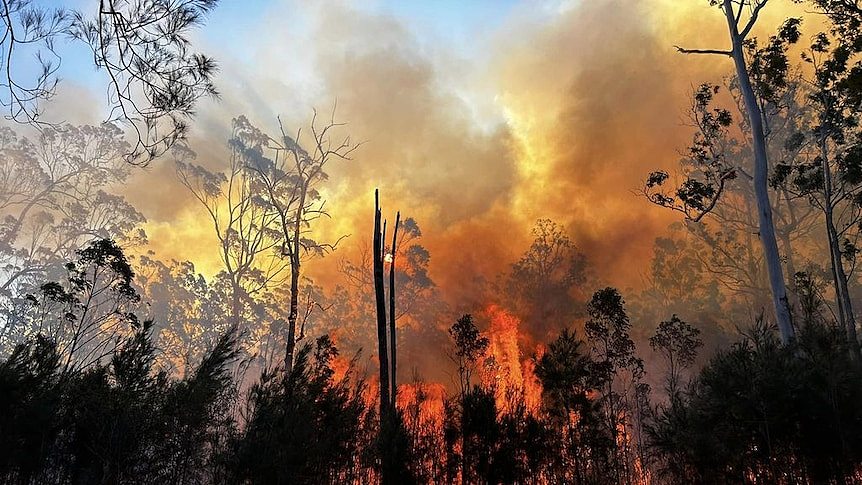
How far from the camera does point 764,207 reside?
41.6 feet

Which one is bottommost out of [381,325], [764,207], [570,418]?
[570,418]

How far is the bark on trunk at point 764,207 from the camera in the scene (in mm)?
11367

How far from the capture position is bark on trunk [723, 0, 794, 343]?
11.4 m

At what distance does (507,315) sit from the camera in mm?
37281

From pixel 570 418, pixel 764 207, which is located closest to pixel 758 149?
pixel 764 207

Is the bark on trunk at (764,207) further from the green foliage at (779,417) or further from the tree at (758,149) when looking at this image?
the green foliage at (779,417)

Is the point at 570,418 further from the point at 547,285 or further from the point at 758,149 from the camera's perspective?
the point at 547,285

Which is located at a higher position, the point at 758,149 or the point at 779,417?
the point at 758,149

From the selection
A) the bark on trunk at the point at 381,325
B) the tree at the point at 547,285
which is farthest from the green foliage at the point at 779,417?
the tree at the point at 547,285

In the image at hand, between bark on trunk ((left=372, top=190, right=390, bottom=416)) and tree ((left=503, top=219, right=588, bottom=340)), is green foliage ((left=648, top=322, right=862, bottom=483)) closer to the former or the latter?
bark on trunk ((left=372, top=190, right=390, bottom=416))

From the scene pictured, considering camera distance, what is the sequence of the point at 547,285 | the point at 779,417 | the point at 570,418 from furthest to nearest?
1. the point at 547,285
2. the point at 570,418
3. the point at 779,417

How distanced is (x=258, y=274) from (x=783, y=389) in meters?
34.1

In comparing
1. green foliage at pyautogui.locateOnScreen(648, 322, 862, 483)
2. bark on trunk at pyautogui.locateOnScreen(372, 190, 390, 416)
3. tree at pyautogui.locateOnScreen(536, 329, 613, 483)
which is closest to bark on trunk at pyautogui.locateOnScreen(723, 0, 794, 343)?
green foliage at pyautogui.locateOnScreen(648, 322, 862, 483)

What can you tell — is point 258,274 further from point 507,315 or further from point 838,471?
point 838,471
